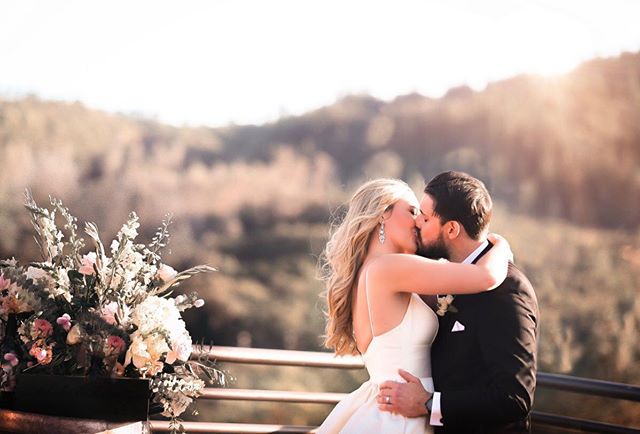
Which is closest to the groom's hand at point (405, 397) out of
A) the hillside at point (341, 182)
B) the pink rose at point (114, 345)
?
the pink rose at point (114, 345)

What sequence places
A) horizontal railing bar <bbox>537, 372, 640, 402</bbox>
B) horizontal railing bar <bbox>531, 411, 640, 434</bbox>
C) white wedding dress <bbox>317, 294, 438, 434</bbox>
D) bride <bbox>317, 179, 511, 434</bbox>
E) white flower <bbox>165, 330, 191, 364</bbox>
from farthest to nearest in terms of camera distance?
horizontal railing bar <bbox>531, 411, 640, 434</bbox>
horizontal railing bar <bbox>537, 372, 640, 402</bbox>
white wedding dress <bbox>317, 294, 438, 434</bbox>
bride <bbox>317, 179, 511, 434</bbox>
white flower <bbox>165, 330, 191, 364</bbox>

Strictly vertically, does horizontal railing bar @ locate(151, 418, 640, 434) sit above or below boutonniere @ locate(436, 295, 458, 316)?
below

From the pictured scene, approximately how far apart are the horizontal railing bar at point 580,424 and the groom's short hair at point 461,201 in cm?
170

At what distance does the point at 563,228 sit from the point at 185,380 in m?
15.7

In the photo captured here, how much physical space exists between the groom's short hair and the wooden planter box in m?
1.30

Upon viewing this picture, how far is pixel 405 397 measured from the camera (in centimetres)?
311

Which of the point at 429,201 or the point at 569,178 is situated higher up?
the point at 429,201

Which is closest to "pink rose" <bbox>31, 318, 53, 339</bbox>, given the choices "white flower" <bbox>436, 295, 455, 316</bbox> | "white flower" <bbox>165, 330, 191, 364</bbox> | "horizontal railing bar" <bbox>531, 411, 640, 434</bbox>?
"white flower" <bbox>165, 330, 191, 364</bbox>

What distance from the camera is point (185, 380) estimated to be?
9.09ft

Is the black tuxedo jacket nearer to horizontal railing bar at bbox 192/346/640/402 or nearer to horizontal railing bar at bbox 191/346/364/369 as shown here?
horizontal railing bar at bbox 191/346/364/369

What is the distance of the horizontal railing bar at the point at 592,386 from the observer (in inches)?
163

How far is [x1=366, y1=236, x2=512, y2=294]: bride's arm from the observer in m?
3.02

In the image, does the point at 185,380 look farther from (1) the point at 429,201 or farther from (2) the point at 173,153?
(2) the point at 173,153

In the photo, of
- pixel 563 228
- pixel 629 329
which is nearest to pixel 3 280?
pixel 629 329
